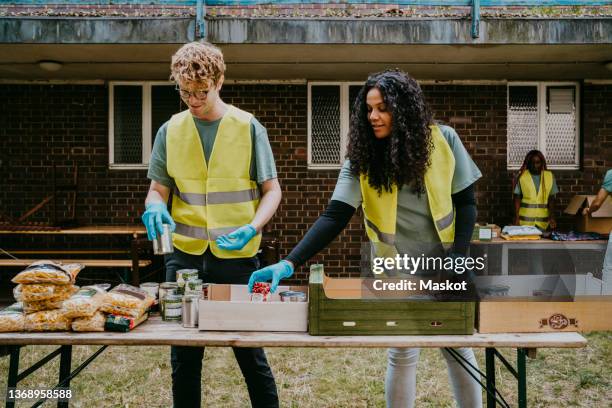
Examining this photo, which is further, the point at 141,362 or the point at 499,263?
the point at 499,263

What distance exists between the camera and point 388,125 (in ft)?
7.71

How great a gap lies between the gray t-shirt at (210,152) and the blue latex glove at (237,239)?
0.95 ft

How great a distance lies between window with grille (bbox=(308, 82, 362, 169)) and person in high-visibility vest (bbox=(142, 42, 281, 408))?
5652 mm

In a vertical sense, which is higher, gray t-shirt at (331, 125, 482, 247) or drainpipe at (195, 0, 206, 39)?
drainpipe at (195, 0, 206, 39)

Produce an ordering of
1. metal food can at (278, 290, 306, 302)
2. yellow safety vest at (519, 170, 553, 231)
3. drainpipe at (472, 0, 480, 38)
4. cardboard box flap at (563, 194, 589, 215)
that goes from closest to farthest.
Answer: metal food can at (278, 290, 306, 302)
drainpipe at (472, 0, 480, 38)
cardboard box flap at (563, 194, 589, 215)
yellow safety vest at (519, 170, 553, 231)

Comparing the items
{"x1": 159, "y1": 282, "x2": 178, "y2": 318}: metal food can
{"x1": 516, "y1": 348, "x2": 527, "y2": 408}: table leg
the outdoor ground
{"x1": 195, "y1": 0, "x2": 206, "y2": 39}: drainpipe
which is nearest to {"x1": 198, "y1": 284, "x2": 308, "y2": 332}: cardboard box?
{"x1": 159, "y1": 282, "x2": 178, "y2": 318}: metal food can

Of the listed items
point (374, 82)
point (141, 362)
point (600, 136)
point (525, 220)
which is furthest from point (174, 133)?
point (600, 136)

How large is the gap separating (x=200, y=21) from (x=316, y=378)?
13.7 feet

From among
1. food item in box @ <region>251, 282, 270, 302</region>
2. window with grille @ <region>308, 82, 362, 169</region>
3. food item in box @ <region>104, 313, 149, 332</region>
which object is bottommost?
food item in box @ <region>104, 313, 149, 332</region>

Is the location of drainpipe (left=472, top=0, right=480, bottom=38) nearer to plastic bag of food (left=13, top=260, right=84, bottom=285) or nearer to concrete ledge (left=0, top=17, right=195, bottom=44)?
concrete ledge (left=0, top=17, right=195, bottom=44)

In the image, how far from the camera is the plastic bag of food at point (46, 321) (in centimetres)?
219

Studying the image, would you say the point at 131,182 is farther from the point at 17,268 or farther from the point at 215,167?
the point at 215,167

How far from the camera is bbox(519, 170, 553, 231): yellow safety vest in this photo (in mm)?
7645

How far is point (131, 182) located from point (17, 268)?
2.13 meters
